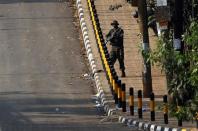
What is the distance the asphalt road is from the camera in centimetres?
2172

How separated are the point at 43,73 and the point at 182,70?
954 centimetres

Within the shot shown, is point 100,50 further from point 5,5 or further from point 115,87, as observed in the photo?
point 5,5

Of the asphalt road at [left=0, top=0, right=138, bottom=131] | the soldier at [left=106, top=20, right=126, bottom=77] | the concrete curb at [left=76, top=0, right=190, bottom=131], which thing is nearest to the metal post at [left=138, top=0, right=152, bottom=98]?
the concrete curb at [left=76, top=0, right=190, bottom=131]

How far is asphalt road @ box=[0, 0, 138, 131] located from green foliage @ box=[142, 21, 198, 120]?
177 centimetres

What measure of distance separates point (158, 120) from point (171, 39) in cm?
207

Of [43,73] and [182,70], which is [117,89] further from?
[43,73]

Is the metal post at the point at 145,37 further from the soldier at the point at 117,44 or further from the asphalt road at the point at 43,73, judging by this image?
the soldier at the point at 117,44

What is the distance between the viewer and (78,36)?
107 ft

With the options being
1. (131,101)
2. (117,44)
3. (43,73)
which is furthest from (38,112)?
(43,73)

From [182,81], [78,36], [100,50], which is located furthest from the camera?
A: [78,36]

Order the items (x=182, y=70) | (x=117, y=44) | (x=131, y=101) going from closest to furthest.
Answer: (x=182, y=70) < (x=131, y=101) < (x=117, y=44)

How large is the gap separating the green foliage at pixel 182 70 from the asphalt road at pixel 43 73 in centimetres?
177

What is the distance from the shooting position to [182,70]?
63.6ft

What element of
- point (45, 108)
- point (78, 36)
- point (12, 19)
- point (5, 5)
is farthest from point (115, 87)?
point (5, 5)
